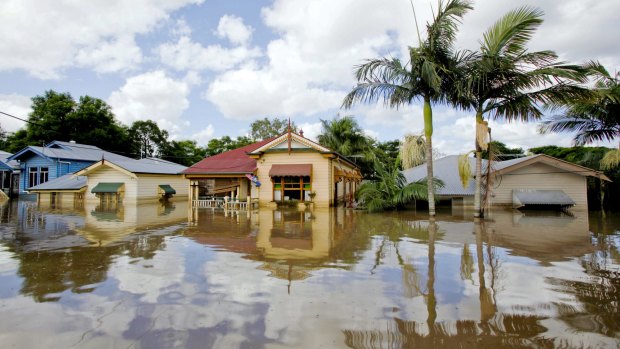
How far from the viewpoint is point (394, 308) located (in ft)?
14.0

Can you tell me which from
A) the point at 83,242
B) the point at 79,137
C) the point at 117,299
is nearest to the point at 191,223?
the point at 83,242

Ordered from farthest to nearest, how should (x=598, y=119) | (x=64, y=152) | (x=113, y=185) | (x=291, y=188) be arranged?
1. (x=64, y=152)
2. (x=113, y=185)
3. (x=291, y=188)
4. (x=598, y=119)

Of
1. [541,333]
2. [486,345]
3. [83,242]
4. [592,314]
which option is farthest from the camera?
[83,242]

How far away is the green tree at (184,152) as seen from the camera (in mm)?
47344

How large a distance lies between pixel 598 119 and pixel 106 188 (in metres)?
→ 29.7

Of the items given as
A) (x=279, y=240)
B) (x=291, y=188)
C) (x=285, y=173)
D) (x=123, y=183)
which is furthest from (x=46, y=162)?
(x=279, y=240)

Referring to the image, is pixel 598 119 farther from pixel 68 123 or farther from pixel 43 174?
pixel 68 123

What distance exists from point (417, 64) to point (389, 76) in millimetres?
1197

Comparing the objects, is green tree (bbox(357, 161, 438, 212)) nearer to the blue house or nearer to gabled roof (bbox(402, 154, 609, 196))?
gabled roof (bbox(402, 154, 609, 196))

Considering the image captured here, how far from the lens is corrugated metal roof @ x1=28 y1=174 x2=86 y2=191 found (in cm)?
2494

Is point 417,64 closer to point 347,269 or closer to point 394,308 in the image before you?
point 347,269

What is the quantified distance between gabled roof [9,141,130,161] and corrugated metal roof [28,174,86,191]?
2.83 meters

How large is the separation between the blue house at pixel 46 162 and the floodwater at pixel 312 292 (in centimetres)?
2325

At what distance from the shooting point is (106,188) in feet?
75.8
